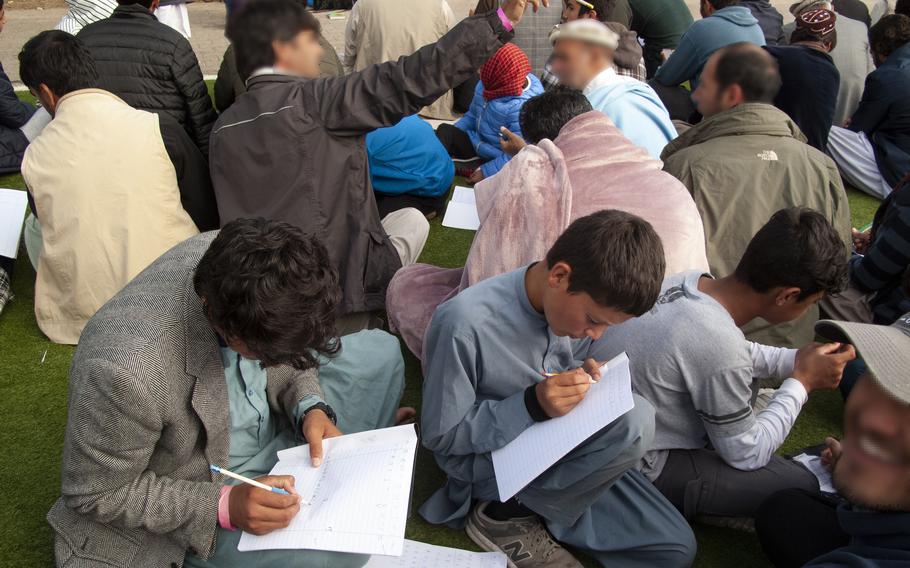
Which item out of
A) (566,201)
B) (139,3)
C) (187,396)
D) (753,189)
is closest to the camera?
(187,396)

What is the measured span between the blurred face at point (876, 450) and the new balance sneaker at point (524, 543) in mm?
903

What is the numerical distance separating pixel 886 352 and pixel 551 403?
800 mm

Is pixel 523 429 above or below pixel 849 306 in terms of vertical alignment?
above

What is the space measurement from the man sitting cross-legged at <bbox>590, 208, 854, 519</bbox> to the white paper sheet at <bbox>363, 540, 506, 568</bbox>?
60 cm

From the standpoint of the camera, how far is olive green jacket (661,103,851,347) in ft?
10.0

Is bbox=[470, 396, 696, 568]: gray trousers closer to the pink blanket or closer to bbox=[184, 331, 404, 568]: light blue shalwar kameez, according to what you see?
bbox=[184, 331, 404, 568]: light blue shalwar kameez

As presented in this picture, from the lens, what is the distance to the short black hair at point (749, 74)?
337cm

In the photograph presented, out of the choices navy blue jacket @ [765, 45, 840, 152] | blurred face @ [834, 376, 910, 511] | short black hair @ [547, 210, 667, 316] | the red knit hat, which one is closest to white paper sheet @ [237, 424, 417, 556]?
short black hair @ [547, 210, 667, 316]

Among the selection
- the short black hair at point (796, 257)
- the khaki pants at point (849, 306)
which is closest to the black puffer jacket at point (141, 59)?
the short black hair at point (796, 257)

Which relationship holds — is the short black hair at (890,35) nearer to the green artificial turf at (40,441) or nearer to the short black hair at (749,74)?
the short black hair at (749,74)

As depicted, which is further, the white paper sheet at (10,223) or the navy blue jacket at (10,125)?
the navy blue jacket at (10,125)

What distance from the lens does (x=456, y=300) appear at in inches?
81.9

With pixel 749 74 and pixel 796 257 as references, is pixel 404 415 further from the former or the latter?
pixel 749 74

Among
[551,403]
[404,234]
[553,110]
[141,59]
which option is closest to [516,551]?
[551,403]
